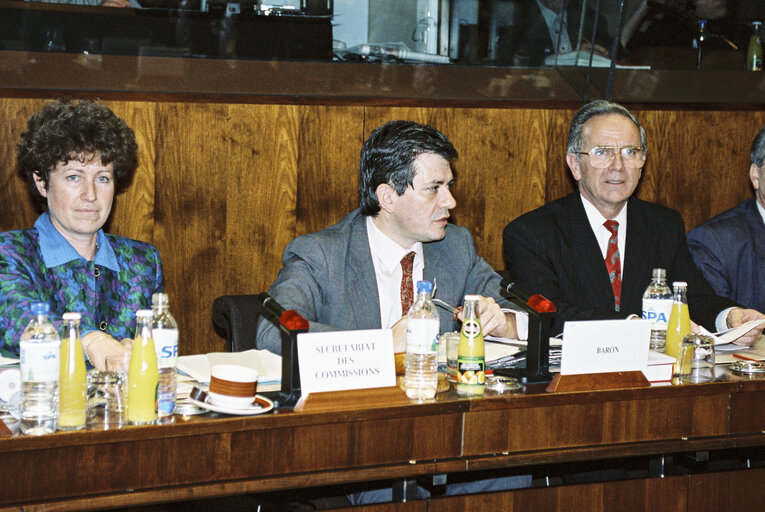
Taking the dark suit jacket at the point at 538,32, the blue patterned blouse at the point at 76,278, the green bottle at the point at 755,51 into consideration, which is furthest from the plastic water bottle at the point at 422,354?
the green bottle at the point at 755,51

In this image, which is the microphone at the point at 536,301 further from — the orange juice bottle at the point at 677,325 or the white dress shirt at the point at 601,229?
the white dress shirt at the point at 601,229

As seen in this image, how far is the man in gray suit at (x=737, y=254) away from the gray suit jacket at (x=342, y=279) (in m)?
1.07

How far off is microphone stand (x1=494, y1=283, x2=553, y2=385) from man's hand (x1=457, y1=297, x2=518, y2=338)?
13.3 inches

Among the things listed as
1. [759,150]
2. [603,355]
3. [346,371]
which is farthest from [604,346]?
[759,150]

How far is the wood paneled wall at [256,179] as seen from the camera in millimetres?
3432

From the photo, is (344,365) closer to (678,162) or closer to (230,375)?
(230,375)

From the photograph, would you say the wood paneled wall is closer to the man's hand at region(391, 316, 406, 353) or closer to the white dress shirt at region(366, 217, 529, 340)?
the white dress shirt at region(366, 217, 529, 340)

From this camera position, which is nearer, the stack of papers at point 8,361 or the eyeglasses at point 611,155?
the stack of papers at point 8,361

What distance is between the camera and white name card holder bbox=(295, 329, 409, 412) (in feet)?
6.19

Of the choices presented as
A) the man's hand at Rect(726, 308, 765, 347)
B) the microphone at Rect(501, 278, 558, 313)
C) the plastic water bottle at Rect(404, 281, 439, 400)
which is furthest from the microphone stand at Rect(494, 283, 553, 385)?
the man's hand at Rect(726, 308, 765, 347)

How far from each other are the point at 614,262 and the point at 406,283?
0.85m

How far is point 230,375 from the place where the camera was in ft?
6.15

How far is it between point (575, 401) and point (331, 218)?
184 centimetres

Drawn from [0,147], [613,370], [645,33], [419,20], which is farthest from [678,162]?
[0,147]
